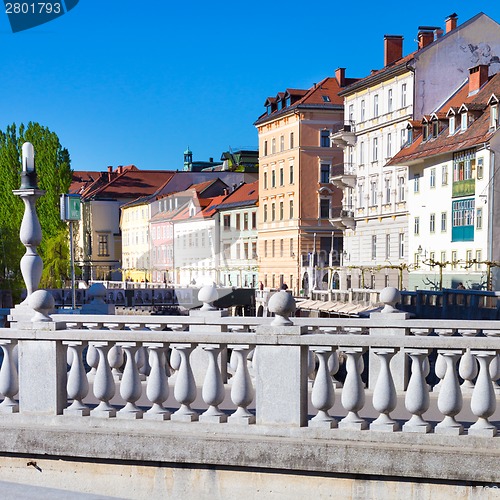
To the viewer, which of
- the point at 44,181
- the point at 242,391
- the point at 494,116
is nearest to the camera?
the point at 242,391

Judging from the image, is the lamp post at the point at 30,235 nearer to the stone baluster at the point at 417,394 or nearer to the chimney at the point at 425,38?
the stone baluster at the point at 417,394

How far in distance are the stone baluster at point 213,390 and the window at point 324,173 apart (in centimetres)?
7474

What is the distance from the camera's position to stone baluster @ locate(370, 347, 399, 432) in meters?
7.10

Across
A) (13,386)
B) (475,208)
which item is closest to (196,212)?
(475,208)

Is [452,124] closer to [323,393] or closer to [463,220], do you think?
[463,220]

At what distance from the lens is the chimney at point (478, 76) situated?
5759 cm

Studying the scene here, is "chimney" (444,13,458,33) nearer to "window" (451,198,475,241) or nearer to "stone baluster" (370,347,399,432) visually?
"window" (451,198,475,241)

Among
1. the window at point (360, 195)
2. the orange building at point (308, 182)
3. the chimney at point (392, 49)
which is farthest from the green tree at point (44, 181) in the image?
the chimney at point (392, 49)

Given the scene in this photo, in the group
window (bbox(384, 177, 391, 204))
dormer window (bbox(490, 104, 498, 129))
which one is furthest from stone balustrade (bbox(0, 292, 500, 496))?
window (bbox(384, 177, 391, 204))

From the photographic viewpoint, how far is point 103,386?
25.6 ft

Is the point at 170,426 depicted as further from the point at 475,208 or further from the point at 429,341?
the point at 475,208

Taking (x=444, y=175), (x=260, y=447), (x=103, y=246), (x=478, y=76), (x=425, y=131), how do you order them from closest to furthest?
(x=260, y=447)
(x=444, y=175)
(x=478, y=76)
(x=425, y=131)
(x=103, y=246)

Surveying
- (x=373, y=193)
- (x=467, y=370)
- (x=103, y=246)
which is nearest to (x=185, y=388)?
(x=467, y=370)

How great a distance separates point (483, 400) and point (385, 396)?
0.65 m
